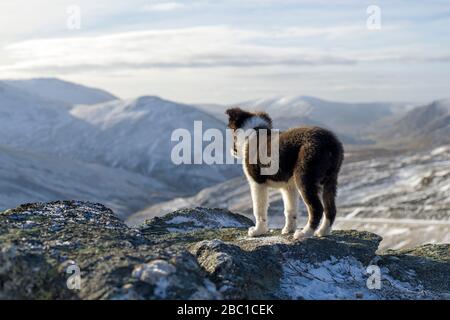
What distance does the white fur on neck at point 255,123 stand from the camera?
51.6 feet

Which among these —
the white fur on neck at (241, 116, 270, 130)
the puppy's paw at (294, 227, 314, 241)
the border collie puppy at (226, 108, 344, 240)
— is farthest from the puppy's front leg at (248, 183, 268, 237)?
the white fur on neck at (241, 116, 270, 130)

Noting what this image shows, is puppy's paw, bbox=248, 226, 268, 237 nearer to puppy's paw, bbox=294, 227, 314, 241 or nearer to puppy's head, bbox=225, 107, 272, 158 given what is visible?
puppy's paw, bbox=294, 227, 314, 241

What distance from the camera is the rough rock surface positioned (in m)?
10.3

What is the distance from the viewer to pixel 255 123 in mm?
15750

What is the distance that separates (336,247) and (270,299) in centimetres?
343

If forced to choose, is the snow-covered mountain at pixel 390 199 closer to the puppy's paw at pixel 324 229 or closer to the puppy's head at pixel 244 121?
the puppy's paw at pixel 324 229

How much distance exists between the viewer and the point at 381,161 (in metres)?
180

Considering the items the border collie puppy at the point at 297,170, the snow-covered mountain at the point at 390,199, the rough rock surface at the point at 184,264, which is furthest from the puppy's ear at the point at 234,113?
the snow-covered mountain at the point at 390,199

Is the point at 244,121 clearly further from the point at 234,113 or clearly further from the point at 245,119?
the point at 234,113

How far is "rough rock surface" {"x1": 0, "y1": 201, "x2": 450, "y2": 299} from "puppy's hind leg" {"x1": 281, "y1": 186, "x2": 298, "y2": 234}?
530mm

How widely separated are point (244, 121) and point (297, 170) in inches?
101

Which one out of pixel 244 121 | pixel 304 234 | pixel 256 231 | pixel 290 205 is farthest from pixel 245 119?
pixel 304 234

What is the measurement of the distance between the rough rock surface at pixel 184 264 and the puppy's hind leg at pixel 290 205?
53 centimetres
